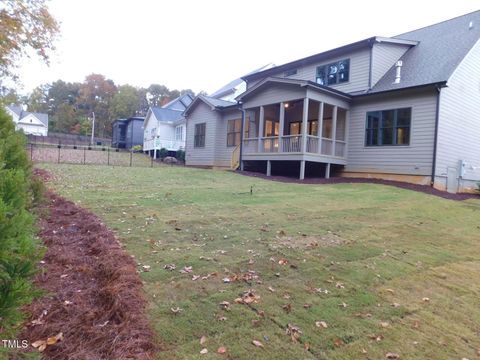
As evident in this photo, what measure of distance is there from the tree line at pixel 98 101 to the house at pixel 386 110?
161 ft

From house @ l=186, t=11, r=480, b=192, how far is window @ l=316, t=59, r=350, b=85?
0.17 ft

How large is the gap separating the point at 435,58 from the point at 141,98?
61575 mm

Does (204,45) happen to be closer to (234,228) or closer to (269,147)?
(269,147)

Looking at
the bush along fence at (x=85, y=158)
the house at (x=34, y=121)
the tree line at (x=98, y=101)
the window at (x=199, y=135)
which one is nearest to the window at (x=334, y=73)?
the window at (x=199, y=135)

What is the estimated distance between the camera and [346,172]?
17.0 m

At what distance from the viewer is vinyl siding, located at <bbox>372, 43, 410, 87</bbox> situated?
651 inches

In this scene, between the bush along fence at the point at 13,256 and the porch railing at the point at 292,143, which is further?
the porch railing at the point at 292,143

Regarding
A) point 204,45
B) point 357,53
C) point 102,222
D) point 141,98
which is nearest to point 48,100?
point 141,98

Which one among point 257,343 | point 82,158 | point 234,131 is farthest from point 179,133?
point 257,343

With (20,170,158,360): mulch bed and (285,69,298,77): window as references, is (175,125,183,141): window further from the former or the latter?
(20,170,158,360): mulch bed

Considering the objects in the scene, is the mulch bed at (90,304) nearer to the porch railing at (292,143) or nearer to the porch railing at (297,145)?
the porch railing at (292,143)

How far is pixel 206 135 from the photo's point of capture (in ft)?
76.0

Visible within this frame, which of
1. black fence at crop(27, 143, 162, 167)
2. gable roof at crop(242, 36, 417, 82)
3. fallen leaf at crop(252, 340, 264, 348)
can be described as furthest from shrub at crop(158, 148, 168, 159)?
fallen leaf at crop(252, 340, 264, 348)

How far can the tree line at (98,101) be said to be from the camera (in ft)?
205
